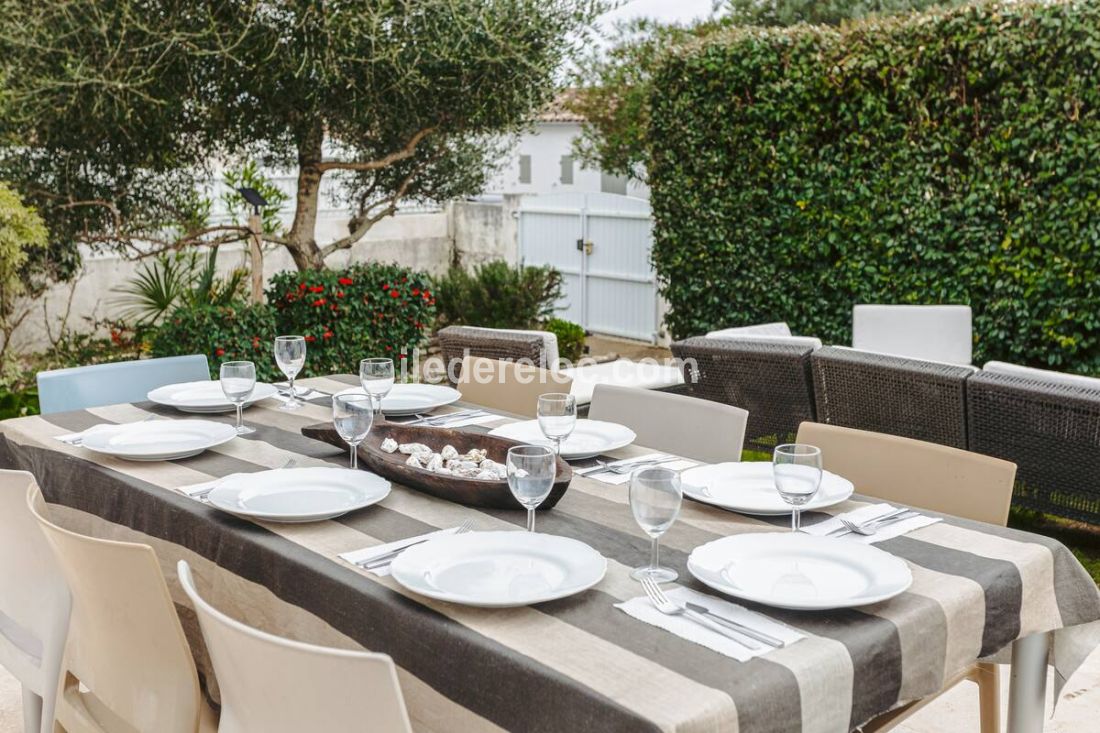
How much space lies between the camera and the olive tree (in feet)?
18.5

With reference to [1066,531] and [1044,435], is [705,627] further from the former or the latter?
[1066,531]

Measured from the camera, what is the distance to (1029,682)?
197 centimetres

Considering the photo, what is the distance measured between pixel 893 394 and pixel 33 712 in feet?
10.7

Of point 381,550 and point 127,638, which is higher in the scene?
point 381,550

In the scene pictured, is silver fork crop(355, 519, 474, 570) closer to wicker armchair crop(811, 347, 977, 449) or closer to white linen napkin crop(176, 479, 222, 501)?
white linen napkin crop(176, 479, 222, 501)

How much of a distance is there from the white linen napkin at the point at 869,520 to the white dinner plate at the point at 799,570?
0.10m

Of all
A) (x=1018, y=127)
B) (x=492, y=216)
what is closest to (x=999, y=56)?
(x=1018, y=127)

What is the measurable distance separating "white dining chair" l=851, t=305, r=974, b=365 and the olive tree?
257cm

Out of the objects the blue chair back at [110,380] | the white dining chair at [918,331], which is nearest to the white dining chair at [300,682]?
the blue chair back at [110,380]

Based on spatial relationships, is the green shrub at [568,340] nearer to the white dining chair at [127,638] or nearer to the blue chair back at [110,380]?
the blue chair back at [110,380]

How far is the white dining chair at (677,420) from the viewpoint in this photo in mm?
2820

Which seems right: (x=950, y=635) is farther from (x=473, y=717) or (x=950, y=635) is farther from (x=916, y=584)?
(x=473, y=717)

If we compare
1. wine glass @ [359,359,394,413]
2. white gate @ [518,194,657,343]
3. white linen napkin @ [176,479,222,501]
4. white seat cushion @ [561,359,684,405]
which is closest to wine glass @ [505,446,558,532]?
white linen napkin @ [176,479,222,501]

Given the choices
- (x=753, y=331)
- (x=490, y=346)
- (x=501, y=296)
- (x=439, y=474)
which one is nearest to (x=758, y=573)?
(x=439, y=474)
